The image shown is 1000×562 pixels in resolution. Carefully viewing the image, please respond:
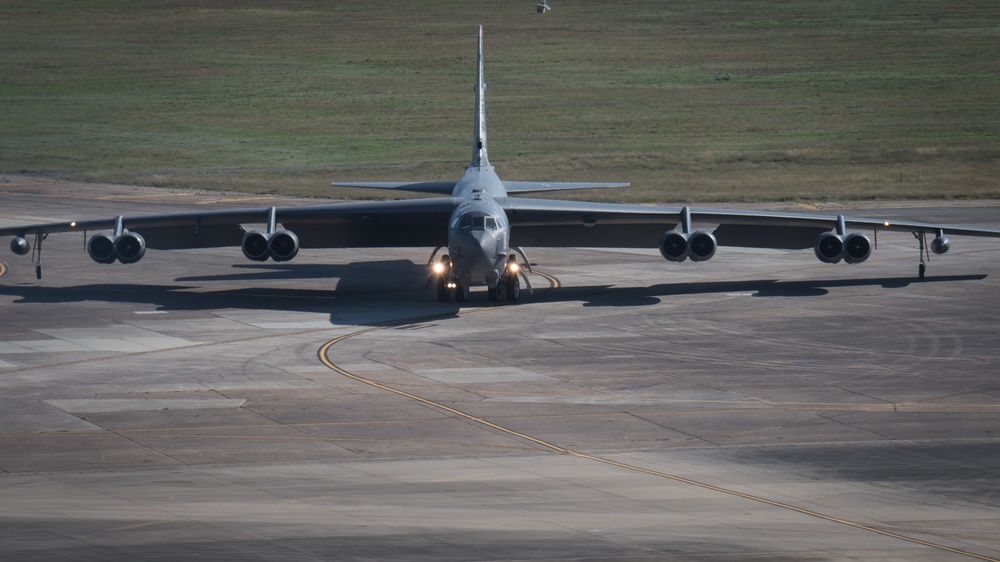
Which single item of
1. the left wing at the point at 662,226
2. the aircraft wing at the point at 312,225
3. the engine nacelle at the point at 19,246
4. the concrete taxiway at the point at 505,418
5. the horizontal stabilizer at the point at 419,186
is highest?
the horizontal stabilizer at the point at 419,186

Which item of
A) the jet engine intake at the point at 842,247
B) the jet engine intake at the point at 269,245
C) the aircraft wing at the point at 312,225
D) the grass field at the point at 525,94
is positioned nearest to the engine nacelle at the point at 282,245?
the jet engine intake at the point at 269,245

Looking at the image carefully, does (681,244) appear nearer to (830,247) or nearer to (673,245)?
(673,245)

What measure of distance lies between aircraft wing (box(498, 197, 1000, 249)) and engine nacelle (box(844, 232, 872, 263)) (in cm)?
81

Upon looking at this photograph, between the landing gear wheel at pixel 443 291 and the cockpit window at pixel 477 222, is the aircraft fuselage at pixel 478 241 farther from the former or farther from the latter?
the landing gear wheel at pixel 443 291

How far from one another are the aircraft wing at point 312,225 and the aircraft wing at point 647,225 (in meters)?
2.54

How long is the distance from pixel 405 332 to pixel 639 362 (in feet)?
21.9

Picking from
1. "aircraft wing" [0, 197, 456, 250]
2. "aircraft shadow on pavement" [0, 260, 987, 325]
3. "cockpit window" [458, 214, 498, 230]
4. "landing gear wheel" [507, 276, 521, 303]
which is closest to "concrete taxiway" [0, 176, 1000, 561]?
"aircraft shadow on pavement" [0, 260, 987, 325]

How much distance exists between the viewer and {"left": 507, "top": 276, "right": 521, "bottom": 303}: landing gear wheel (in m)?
38.1

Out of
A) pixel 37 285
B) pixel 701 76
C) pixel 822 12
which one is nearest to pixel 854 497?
pixel 37 285

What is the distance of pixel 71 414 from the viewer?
2497 centimetres

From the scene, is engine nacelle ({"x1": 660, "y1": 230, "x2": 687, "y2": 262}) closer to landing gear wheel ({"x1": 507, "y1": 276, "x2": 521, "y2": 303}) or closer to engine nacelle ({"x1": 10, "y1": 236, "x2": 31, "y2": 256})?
landing gear wheel ({"x1": 507, "y1": 276, "x2": 521, "y2": 303})

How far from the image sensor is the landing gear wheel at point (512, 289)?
125 feet

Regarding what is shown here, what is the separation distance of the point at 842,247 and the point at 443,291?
1151 cm

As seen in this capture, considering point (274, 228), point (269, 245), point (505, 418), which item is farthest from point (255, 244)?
point (505, 418)
